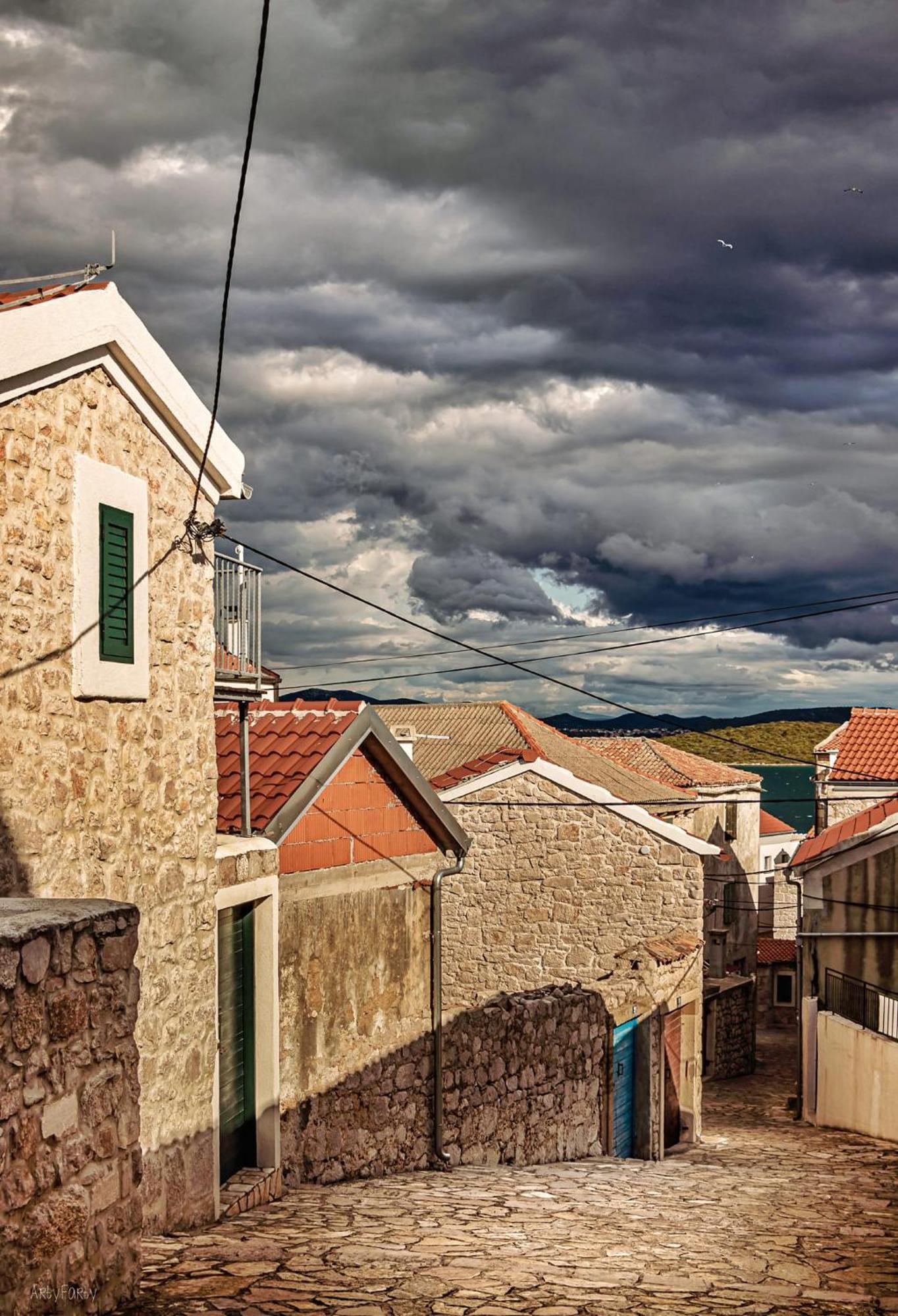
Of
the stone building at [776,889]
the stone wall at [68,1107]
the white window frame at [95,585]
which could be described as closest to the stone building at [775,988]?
the stone building at [776,889]

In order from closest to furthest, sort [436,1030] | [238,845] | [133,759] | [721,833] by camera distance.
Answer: [133,759], [238,845], [436,1030], [721,833]

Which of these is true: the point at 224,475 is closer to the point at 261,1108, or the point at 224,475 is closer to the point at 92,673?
the point at 92,673

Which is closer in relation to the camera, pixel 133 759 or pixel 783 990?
pixel 133 759

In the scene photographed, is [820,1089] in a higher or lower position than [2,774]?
lower

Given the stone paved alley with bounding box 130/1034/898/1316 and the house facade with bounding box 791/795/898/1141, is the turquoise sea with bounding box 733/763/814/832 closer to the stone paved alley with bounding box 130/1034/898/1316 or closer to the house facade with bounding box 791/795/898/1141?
the house facade with bounding box 791/795/898/1141

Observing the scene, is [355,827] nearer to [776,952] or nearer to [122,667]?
[122,667]

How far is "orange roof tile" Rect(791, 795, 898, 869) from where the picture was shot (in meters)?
23.0

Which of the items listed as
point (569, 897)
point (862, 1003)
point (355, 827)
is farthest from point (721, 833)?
point (355, 827)

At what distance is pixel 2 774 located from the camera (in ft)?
23.1

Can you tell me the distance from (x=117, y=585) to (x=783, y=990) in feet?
124

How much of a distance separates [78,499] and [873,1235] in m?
7.96

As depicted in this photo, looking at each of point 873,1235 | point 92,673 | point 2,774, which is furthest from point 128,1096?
point 873,1235

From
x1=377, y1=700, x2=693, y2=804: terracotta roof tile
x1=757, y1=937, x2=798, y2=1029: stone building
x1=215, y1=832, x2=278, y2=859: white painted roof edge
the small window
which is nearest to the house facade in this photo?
x1=377, y1=700, x2=693, y2=804: terracotta roof tile

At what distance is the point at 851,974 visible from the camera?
23.4 m
